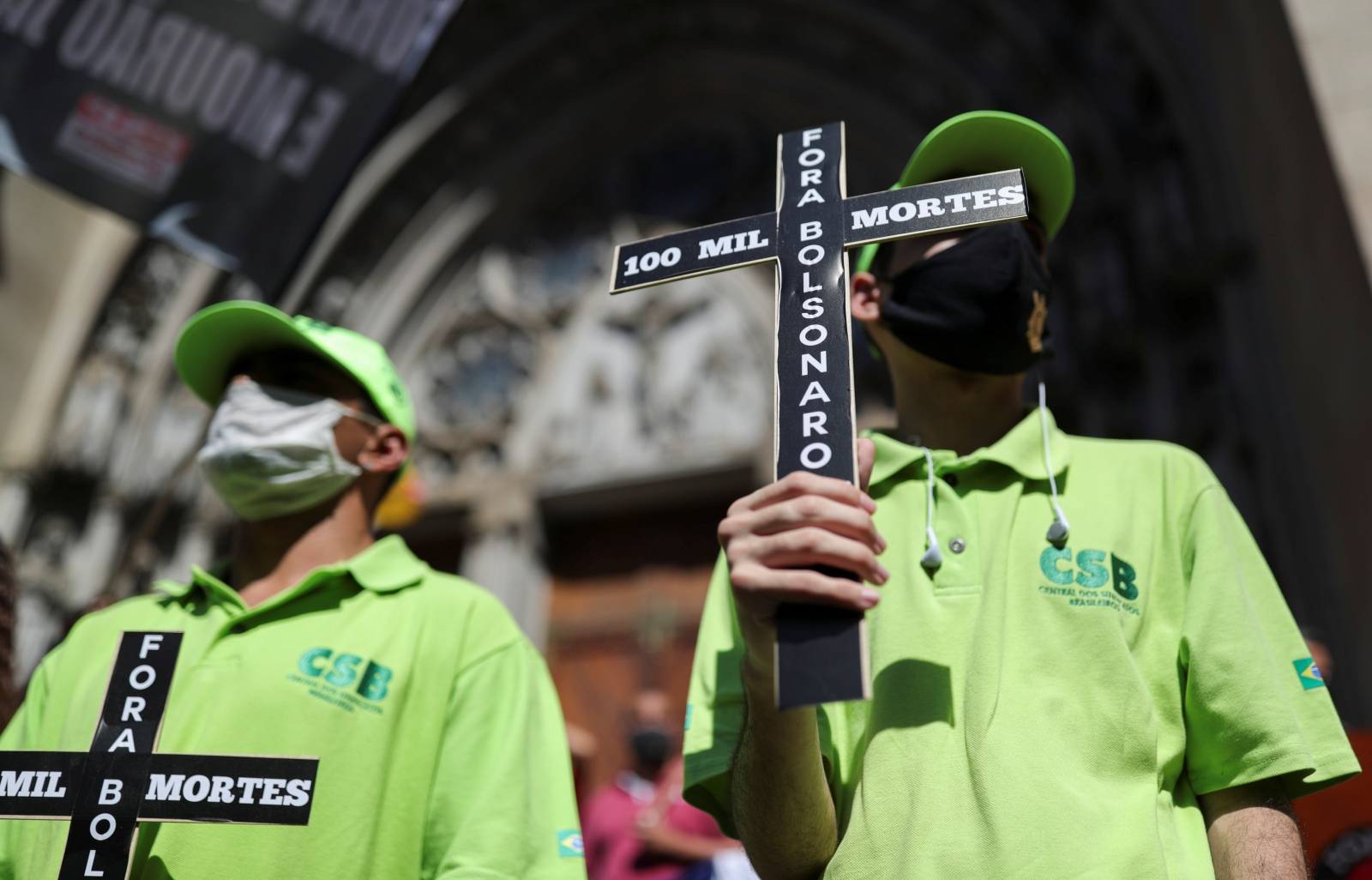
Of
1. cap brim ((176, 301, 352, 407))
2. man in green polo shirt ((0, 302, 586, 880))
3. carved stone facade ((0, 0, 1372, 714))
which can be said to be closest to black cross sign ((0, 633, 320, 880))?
man in green polo shirt ((0, 302, 586, 880))

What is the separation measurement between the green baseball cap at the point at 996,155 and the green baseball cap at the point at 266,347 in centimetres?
102

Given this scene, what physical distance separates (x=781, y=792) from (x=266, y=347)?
1.51 m

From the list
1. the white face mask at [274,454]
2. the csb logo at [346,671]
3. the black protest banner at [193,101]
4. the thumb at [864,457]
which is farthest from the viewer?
the black protest banner at [193,101]

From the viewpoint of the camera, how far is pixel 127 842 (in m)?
1.66

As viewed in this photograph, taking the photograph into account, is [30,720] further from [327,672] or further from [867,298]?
[867,298]

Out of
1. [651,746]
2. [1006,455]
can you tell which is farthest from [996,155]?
[651,746]

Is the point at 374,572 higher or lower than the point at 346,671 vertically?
higher

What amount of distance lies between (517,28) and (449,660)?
750cm

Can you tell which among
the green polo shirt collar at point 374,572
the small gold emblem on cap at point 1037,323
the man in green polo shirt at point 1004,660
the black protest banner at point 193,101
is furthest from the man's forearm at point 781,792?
the black protest banner at point 193,101

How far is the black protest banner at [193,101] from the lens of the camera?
345cm

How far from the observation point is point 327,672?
1.96 m

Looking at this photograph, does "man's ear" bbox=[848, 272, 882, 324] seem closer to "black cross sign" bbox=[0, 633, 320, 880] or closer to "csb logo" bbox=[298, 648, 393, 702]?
"csb logo" bbox=[298, 648, 393, 702]

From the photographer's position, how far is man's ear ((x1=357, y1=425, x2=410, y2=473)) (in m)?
2.42

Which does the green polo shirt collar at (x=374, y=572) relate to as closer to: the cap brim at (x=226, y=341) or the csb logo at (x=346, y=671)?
the csb logo at (x=346, y=671)
